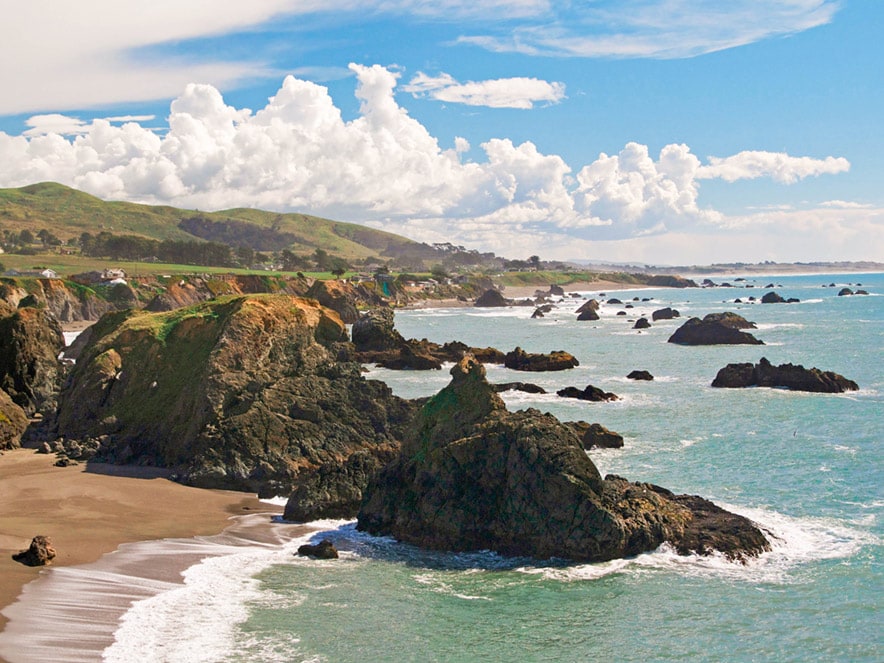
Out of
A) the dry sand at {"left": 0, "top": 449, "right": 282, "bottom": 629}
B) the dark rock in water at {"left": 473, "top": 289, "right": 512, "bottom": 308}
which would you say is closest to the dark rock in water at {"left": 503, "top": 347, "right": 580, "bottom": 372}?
the dry sand at {"left": 0, "top": 449, "right": 282, "bottom": 629}

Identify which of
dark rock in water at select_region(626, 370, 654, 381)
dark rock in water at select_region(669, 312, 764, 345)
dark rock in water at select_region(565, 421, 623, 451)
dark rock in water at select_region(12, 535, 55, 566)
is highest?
dark rock in water at select_region(669, 312, 764, 345)

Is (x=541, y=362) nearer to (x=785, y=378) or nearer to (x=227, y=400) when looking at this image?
(x=785, y=378)

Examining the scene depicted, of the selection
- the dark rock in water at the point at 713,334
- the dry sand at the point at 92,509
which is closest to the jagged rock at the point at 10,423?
the dry sand at the point at 92,509

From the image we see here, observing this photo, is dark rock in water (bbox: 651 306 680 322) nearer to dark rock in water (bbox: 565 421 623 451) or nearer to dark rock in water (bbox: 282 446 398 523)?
dark rock in water (bbox: 565 421 623 451)

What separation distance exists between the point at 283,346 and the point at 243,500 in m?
13.0

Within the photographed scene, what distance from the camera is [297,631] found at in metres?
18.5

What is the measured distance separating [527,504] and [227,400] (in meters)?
15.9

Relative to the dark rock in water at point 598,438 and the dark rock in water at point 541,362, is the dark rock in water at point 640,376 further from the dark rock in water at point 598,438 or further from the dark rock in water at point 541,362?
the dark rock in water at point 598,438

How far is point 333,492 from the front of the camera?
2791 cm

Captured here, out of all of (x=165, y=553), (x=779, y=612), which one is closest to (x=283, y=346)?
(x=165, y=553)

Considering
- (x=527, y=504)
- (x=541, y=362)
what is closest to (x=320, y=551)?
(x=527, y=504)

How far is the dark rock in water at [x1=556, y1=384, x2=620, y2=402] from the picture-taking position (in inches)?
2030

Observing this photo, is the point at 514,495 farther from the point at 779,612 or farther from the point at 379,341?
the point at 379,341

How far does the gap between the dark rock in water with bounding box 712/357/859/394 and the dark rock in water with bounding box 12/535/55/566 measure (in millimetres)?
44669
